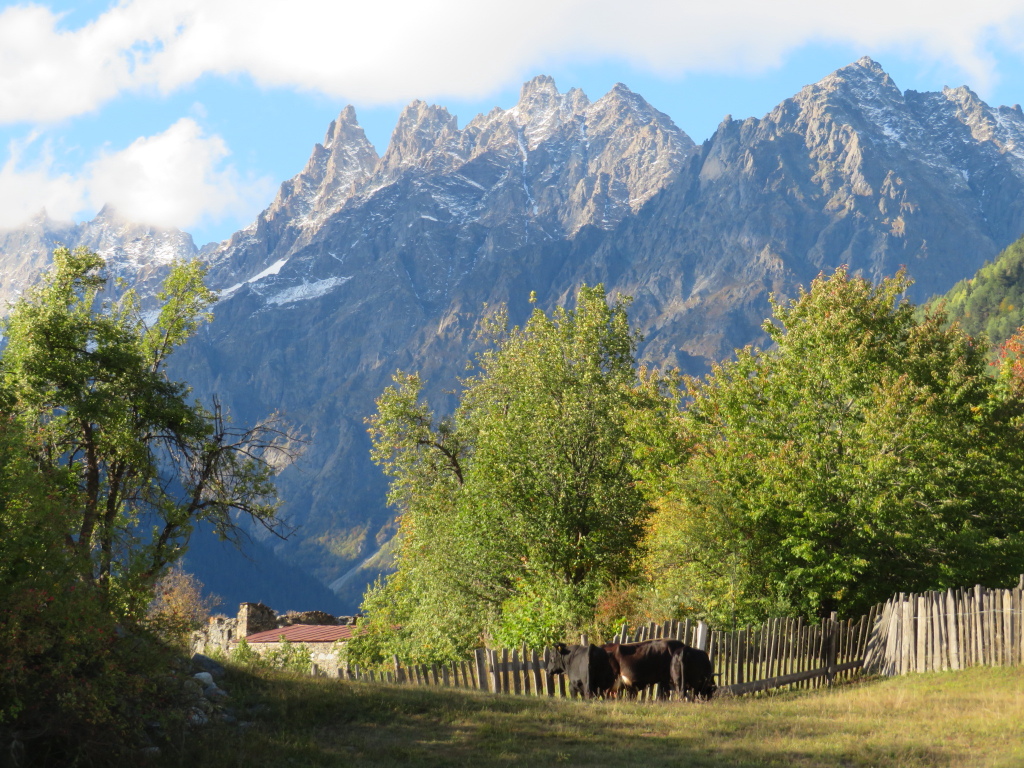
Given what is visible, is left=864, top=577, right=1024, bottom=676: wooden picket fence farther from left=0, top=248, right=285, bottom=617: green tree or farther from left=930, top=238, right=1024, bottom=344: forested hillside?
left=930, top=238, right=1024, bottom=344: forested hillside

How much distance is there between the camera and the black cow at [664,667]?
682 inches

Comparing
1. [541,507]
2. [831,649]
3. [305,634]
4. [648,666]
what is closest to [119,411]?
[648,666]

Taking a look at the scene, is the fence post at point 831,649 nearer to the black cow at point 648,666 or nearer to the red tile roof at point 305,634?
the black cow at point 648,666

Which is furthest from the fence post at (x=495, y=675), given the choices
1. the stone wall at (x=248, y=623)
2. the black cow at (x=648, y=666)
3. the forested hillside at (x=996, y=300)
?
the forested hillside at (x=996, y=300)

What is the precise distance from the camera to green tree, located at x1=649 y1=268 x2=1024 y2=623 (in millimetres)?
23047

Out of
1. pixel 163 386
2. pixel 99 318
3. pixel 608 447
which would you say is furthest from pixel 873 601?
pixel 99 318

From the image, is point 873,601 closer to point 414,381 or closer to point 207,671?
point 207,671

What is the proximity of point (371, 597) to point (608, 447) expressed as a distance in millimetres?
18258

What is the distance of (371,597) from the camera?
1699 inches

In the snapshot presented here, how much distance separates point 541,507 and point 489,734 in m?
16.9

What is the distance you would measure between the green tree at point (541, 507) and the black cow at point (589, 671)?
8.54 meters

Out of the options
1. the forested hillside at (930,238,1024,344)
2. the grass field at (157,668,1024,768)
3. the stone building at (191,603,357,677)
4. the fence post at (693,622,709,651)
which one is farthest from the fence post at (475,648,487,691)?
the forested hillside at (930,238,1024,344)

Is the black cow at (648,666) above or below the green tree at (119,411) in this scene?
below

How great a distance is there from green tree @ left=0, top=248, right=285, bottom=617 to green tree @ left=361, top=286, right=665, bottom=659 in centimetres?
851
